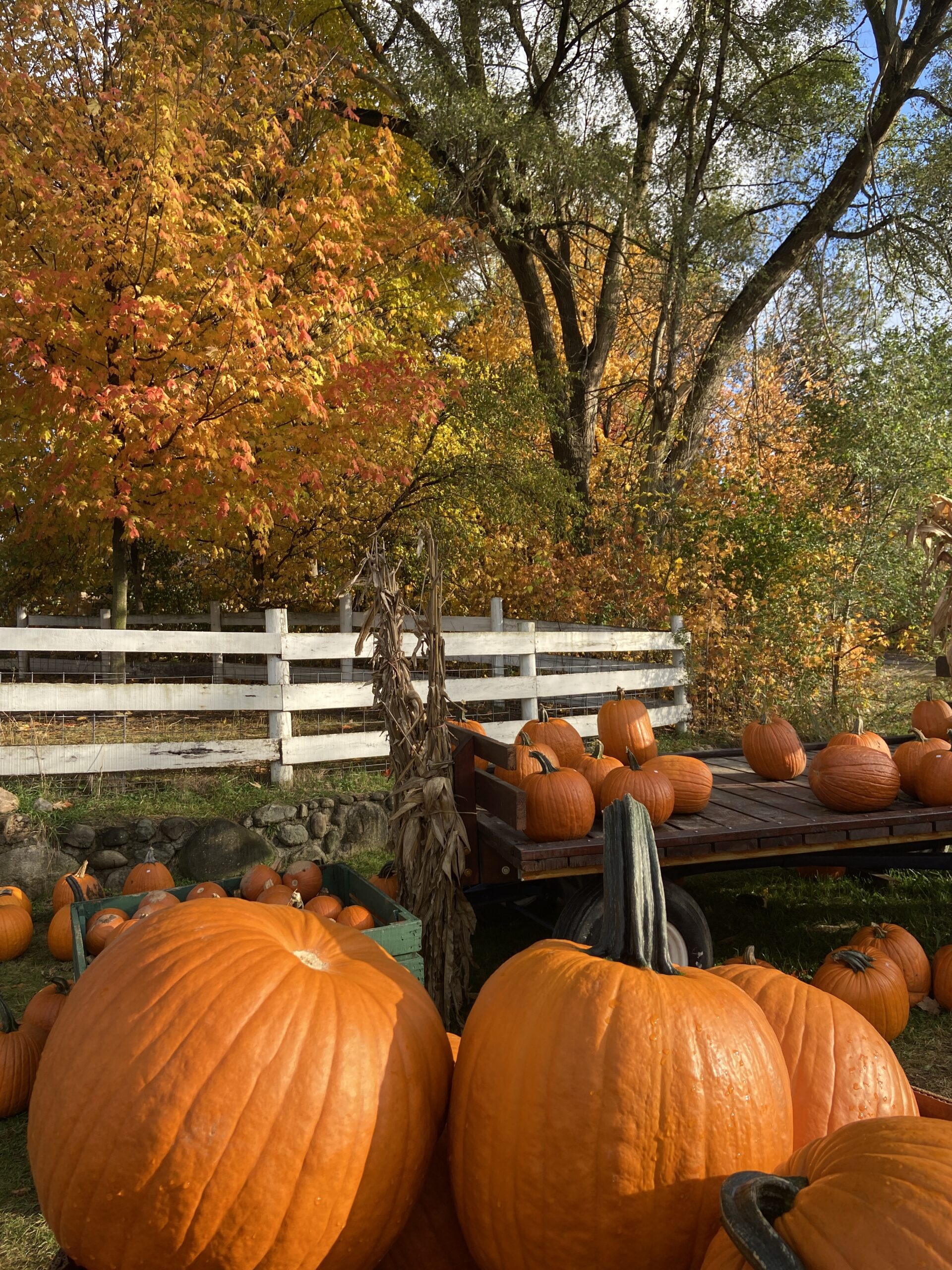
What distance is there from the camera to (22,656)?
12.8 m

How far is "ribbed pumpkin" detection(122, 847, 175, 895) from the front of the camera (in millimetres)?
4469

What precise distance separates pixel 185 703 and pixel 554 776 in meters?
3.60

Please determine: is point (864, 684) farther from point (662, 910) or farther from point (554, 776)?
point (662, 910)

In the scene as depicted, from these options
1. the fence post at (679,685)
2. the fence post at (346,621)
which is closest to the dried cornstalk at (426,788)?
the fence post at (346,621)

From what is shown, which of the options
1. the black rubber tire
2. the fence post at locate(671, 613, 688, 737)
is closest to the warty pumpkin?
the black rubber tire

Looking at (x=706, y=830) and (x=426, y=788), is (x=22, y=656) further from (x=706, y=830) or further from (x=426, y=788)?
(x=706, y=830)

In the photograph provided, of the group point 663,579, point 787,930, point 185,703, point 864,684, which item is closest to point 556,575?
point 663,579

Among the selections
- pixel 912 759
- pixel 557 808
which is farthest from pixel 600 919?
pixel 912 759

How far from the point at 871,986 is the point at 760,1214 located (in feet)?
8.90

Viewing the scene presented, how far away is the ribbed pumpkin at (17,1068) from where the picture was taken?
9.69ft

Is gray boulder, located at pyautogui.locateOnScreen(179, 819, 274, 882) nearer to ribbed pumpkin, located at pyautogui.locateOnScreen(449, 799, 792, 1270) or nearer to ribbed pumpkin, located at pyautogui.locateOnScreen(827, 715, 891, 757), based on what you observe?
ribbed pumpkin, located at pyautogui.locateOnScreen(827, 715, 891, 757)

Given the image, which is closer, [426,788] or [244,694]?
[426,788]

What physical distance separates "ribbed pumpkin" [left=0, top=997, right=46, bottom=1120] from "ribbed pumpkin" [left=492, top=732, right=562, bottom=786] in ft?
6.51

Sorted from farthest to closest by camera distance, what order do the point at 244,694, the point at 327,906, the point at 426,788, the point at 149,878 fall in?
the point at 244,694
the point at 149,878
the point at 327,906
the point at 426,788
